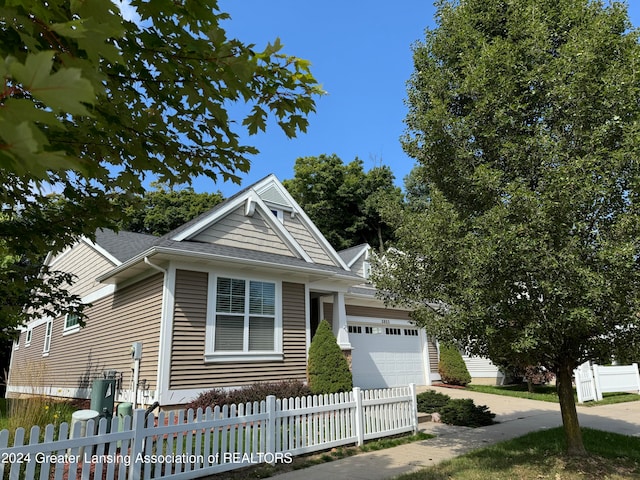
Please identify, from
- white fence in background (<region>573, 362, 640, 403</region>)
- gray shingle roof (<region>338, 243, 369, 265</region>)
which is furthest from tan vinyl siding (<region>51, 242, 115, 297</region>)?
white fence in background (<region>573, 362, 640, 403</region>)

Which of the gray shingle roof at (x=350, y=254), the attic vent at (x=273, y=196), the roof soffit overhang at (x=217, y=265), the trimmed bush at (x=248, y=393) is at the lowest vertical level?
the trimmed bush at (x=248, y=393)

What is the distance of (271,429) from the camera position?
20.7 feet

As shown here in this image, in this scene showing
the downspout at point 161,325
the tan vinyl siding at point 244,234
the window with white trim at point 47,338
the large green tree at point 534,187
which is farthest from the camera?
the window with white trim at point 47,338

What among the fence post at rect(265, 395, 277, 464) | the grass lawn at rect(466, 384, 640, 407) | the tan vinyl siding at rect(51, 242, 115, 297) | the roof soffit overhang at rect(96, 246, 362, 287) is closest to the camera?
the fence post at rect(265, 395, 277, 464)

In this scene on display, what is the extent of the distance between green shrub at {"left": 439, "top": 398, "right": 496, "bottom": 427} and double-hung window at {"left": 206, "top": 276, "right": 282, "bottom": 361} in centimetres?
432

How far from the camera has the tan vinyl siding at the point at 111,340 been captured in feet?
32.3

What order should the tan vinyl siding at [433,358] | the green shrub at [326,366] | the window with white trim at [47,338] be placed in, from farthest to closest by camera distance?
the window with white trim at [47,338] < the tan vinyl siding at [433,358] < the green shrub at [326,366]

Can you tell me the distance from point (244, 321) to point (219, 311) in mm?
701

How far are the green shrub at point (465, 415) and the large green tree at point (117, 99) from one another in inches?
340

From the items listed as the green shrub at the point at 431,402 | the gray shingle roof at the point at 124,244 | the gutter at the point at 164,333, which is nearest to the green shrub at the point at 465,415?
the green shrub at the point at 431,402

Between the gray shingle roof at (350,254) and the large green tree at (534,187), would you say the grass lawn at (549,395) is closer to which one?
the gray shingle roof at (350,254)

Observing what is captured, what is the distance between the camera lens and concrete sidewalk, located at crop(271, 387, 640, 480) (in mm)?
5957

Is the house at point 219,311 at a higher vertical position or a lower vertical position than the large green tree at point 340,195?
lower

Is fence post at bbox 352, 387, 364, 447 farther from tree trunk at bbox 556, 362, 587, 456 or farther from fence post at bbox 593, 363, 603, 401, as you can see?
fence post at bbox 593, 363, 603, 401
